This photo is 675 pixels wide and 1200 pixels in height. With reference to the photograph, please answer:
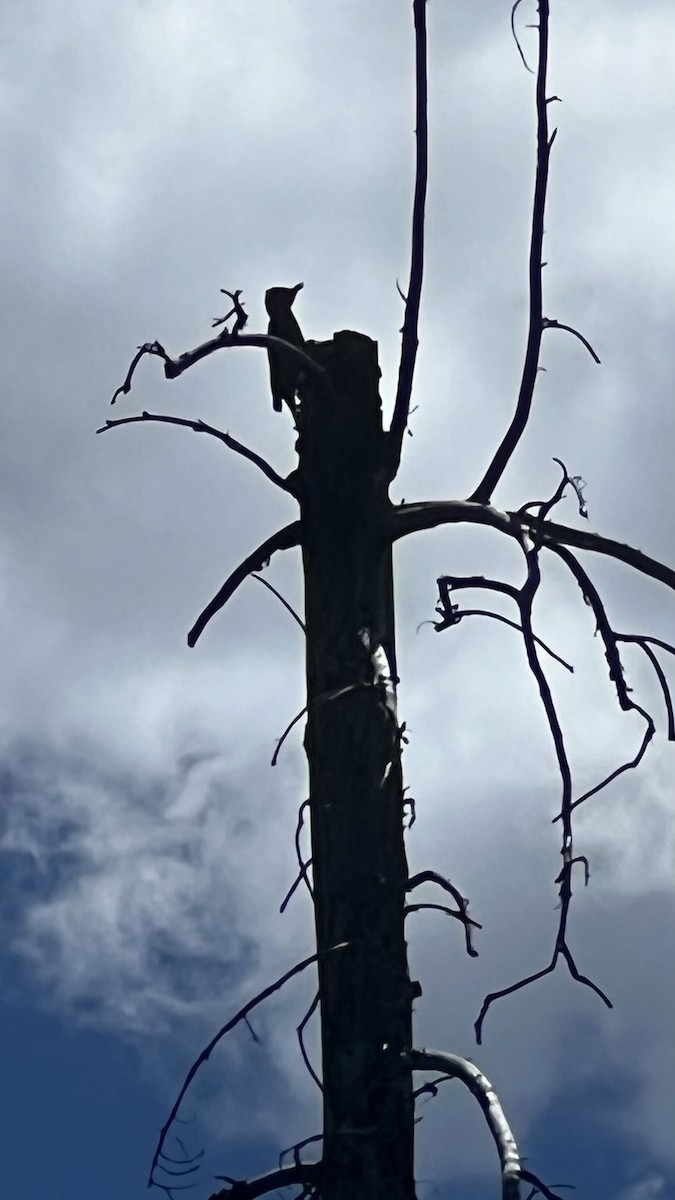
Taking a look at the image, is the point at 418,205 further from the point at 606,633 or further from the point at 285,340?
the point at 606,633

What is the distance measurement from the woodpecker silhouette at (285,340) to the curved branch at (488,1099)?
2053mm

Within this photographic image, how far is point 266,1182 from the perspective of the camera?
4035 mm

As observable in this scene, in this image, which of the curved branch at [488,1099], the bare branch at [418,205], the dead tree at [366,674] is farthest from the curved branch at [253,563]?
the curved branch at [488,1099]

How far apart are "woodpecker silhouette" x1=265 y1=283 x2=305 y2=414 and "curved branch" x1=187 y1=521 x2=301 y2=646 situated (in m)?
0.42

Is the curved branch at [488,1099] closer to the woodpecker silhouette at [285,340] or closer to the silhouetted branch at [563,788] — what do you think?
the silhouetted branch at [563,788]

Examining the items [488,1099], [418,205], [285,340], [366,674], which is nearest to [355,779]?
[366,674]

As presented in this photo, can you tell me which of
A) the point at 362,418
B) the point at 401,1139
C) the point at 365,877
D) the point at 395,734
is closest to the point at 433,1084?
the point at 401,1139

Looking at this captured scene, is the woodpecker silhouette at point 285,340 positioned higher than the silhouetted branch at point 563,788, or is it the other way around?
the woodpecker silhouette at point 285,340

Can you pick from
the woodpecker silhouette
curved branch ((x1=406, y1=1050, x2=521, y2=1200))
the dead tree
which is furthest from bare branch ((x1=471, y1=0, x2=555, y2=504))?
curved branch ((x1=406, y1=1050, x2=521, y2=1200))

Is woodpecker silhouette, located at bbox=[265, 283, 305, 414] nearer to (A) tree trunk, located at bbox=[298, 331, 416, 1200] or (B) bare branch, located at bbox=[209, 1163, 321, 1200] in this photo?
(A) tree trunk, located at bbox=[298, 331, 416, 1200]

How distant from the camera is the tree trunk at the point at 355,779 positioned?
3898 millimetres

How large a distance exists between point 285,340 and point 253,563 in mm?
731

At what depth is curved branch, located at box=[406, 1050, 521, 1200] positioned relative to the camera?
3.84 m

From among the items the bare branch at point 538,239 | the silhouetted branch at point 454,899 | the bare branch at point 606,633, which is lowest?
the silhouetted branch at point 454,899
